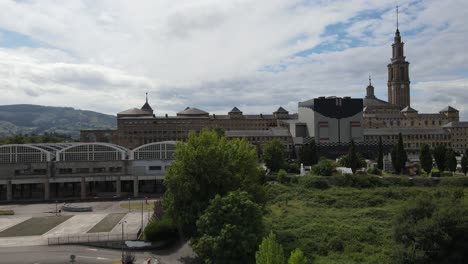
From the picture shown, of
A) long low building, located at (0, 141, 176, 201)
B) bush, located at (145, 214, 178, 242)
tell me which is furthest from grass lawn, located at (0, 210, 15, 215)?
bush, located at (145, 214, 178, 242)

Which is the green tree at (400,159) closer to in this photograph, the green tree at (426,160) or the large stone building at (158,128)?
the green tree at (426,160)

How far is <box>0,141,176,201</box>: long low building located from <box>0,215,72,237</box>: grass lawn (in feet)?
44.9

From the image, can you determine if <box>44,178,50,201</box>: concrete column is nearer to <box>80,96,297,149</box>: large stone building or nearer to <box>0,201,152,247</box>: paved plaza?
<box>0,201,152,247</box>: paved plaza

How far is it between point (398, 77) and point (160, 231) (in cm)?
12220

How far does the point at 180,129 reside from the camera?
374 feet

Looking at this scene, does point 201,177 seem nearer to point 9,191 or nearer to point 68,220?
point 68,220

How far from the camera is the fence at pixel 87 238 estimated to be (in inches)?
1309

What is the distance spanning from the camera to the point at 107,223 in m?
40.7

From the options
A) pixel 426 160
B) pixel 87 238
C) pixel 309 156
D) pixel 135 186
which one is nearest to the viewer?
pixel 87 238

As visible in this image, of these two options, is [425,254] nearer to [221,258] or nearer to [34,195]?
[221,258]

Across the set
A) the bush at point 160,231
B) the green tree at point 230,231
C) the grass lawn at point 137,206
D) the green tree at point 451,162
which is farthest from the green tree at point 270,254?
the green tree at point 451,162

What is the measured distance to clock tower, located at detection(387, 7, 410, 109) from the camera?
5261 inches

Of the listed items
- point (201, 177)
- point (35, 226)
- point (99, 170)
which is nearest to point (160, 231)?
point (201, 177)

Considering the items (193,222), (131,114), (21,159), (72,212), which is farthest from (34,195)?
(131,114)
